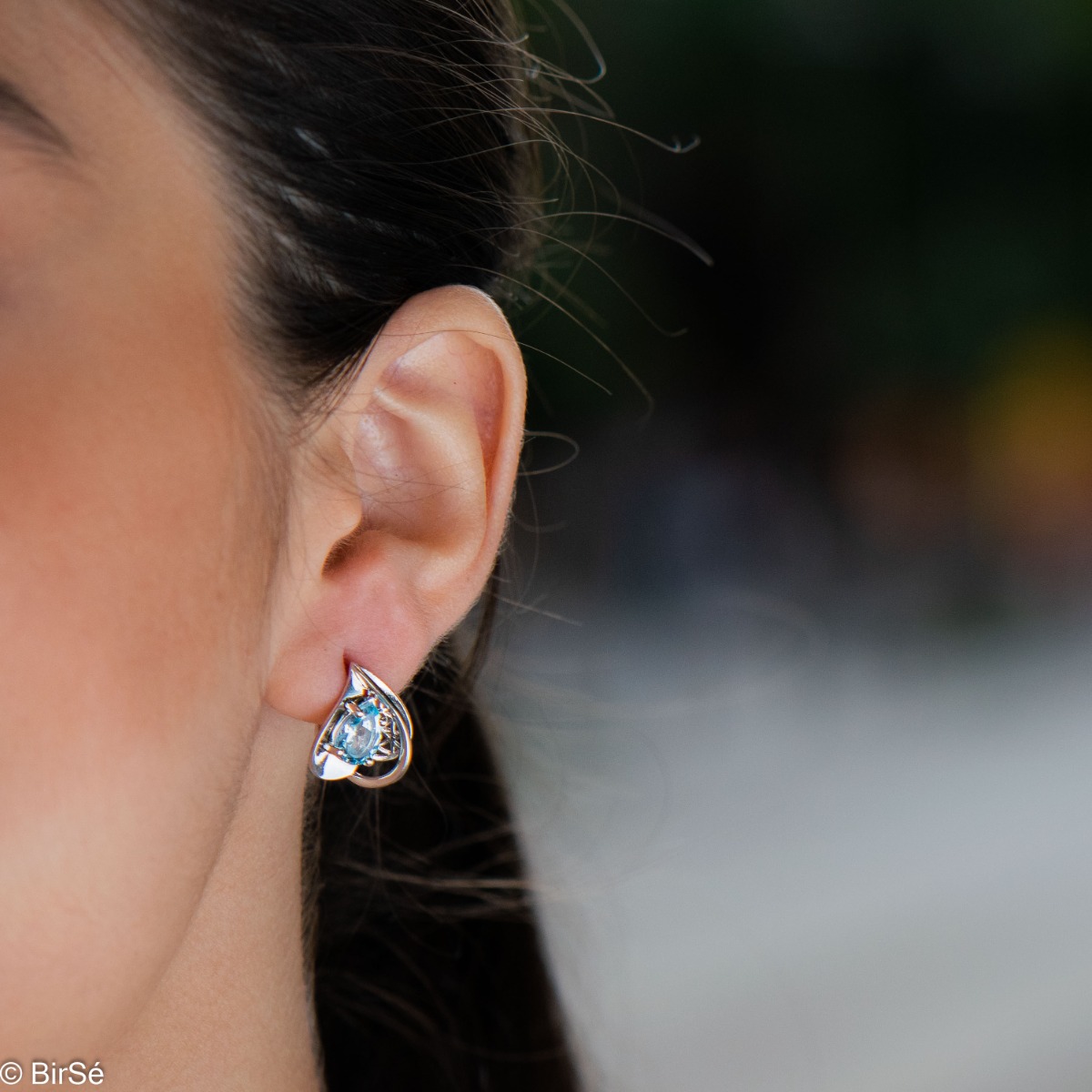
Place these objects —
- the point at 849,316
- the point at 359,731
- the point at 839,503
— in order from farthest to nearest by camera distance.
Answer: the point at 849,316 < the point at 839,503 < the point at 359,731

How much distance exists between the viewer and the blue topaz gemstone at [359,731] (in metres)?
0.76

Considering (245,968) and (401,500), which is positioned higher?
(401,500)

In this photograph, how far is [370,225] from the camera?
2.51 feet

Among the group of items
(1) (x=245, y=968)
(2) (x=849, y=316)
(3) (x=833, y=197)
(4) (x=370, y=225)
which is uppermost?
(3) (x=833, y=197)

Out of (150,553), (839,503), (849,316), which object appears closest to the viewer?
(150,553)

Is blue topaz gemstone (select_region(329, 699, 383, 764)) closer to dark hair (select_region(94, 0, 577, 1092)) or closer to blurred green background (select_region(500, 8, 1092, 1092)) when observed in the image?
dark hair (select_region(94, 0, 577, 1092))

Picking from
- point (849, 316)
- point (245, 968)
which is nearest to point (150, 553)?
point (245, 968)

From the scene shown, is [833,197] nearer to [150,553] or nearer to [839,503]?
[839,503]

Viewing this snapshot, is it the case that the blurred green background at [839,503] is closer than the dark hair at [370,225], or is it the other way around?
the dark hair at [370,225]

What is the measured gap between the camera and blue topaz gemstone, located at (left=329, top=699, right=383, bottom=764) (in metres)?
0.76

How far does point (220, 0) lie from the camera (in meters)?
0.70

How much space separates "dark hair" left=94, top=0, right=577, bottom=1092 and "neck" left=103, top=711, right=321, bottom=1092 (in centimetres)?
12

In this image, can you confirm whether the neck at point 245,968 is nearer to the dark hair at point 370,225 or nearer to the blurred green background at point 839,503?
the dark hair at point 370,225

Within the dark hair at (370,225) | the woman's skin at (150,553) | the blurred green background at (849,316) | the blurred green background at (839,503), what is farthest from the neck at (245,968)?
the blurred green background at (849,316)
